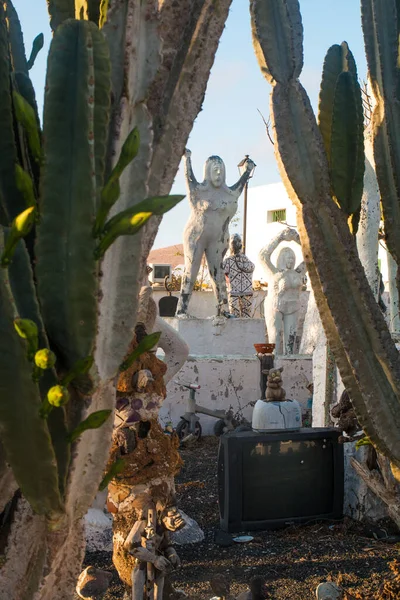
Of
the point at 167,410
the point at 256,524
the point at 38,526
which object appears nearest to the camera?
the point at 38,526

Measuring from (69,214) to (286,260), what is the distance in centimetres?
860

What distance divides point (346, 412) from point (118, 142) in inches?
107

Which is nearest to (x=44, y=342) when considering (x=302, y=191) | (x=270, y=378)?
(x=302, y=191)

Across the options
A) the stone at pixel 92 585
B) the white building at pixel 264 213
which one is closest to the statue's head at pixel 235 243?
the stone at pixel 92 585

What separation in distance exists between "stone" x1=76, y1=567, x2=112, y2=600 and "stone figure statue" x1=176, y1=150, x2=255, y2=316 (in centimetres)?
614

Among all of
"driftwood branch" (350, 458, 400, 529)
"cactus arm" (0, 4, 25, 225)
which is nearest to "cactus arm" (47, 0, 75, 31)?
"cactus arm" (0, 4, 25, 225)

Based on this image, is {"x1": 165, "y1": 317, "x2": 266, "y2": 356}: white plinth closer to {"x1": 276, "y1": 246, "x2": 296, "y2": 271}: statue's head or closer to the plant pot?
{"x1": 276, "y1": 246, "x2": 296, "y2": 271}: statue's head

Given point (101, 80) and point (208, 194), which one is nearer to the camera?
point (101, 80)

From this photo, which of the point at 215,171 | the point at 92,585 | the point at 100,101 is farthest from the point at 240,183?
the point at 100,101

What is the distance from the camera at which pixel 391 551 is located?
13.2ft

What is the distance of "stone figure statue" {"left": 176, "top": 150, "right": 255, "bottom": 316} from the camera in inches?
338

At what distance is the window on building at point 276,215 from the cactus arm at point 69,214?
22661 mm

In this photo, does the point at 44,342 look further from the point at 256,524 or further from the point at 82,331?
the point at 256,524

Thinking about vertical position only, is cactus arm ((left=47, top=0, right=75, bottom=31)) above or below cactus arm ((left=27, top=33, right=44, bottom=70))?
above
